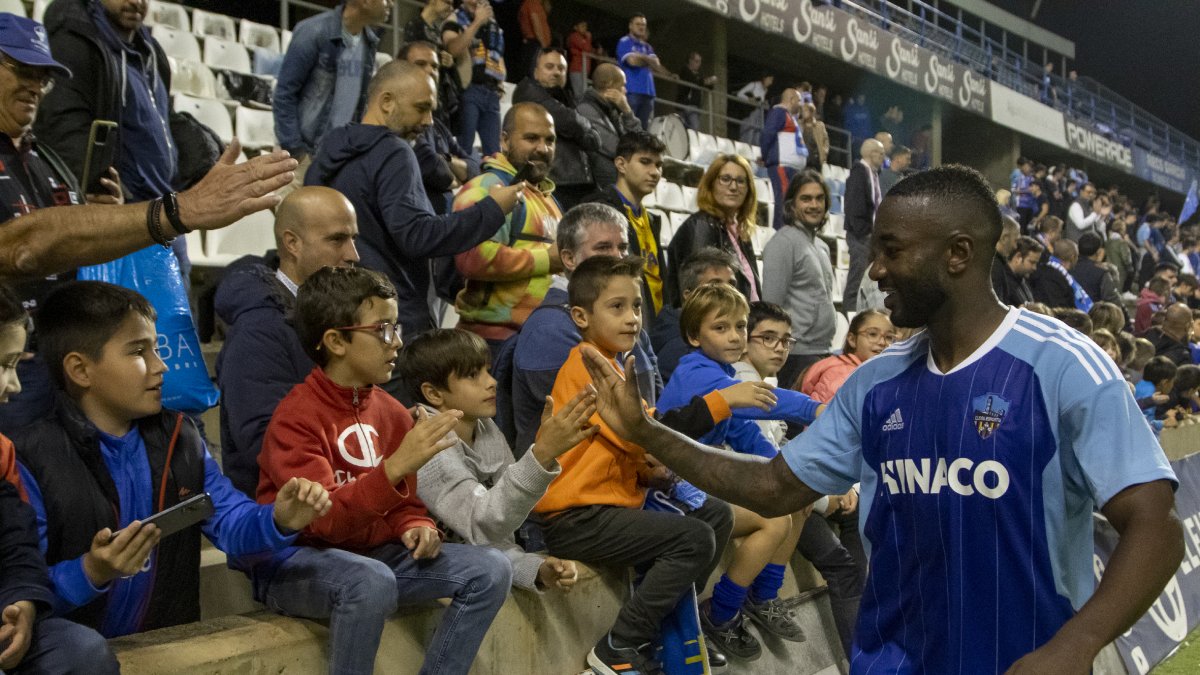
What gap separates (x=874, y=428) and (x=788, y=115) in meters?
9.88

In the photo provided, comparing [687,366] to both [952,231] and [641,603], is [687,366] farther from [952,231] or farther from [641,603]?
[952,231]

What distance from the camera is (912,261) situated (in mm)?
2275

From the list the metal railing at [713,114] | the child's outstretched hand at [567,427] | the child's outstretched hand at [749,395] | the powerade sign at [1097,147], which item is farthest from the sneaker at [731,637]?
the powerade sign at [1097,147]

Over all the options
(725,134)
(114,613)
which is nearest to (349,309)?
(114,613)

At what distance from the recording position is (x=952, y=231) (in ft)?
7.40

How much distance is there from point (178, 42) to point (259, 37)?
1.19m

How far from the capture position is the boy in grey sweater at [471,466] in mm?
3387

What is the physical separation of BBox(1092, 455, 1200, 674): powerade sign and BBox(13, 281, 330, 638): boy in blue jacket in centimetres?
352

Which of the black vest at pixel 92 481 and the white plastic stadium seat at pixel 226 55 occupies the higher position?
the white plastic stadium seat at pixel 226 55

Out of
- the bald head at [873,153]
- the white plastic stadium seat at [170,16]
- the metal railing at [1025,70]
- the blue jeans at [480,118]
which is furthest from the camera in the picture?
the metal railing at [1025,70]

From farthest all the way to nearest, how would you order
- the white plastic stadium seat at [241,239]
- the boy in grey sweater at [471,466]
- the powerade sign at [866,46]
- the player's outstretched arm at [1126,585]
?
the powerade sign at [866,46] → the white plastic stadium seat at [241,239] → the boy in grey sweater at [471,466] → the player's outstretched arm at [1126,585]

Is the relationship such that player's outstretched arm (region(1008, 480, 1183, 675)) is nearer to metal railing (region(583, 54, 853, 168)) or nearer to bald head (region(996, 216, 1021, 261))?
bald head (region(996, 216, 1021, 261))

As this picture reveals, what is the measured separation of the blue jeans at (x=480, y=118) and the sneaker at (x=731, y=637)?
423 centimetres

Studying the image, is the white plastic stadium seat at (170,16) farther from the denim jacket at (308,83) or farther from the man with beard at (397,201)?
the man with beard at (397,201)
